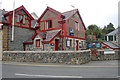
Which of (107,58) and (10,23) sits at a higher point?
(10,23)

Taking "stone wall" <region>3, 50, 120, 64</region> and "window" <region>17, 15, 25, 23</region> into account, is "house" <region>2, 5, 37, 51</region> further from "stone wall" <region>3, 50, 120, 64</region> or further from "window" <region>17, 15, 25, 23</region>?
"stone wall" <region>3, 50, 120, 64</region>

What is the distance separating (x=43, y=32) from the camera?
760 inches

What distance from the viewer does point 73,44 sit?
66.2 ft

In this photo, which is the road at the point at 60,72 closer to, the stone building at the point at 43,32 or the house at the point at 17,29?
the stone building at the point at 43,32

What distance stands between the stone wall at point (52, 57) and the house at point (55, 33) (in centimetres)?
407

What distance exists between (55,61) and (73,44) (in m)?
9.27

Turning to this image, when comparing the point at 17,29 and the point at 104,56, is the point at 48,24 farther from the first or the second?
the point at 104,56

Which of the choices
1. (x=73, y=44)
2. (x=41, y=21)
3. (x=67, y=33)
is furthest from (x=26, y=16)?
(x=73, y=44)

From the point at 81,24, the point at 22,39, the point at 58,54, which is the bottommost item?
the point at 58,54

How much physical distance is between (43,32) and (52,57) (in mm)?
8629

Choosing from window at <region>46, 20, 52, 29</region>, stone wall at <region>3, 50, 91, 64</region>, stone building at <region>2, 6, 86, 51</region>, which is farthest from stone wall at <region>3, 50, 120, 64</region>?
window at <region>46, 20, 52, 29</region>

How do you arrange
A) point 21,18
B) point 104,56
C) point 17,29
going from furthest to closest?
1. point 21,18
2. point 17,29
3. point 104,56

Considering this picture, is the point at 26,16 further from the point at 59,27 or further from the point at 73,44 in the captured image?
the point at 73,44

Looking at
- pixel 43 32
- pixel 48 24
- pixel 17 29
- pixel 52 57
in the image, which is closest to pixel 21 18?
pixel 17 29
